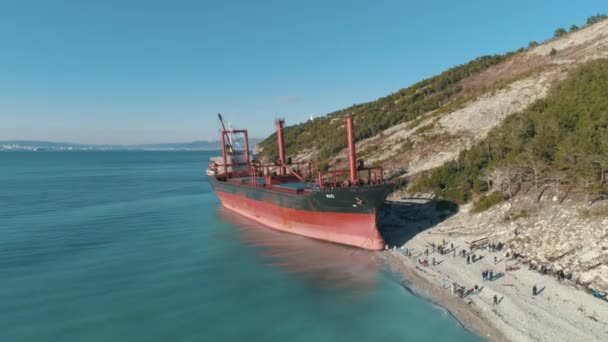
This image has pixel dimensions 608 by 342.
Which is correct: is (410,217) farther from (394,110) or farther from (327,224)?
(394,110)

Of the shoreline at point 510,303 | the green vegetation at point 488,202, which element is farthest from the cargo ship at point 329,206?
the green vegetation at point 488,202

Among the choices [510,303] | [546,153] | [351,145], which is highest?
[351,145]

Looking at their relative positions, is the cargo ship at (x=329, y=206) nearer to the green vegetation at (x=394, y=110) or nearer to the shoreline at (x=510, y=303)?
the shoreline at (x=510, y=303)

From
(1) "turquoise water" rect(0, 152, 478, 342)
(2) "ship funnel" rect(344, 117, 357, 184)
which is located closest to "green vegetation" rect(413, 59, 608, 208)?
(2) "ship funnel" rect(344, 117, 357, 184)

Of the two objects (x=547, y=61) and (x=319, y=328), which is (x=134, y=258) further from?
(x=547, y=61)

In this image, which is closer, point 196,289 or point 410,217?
point 196,289

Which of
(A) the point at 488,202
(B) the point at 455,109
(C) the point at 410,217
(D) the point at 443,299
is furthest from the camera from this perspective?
(B) the point at 455,109

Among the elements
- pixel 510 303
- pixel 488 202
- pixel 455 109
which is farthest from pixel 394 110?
pixel 510 303
